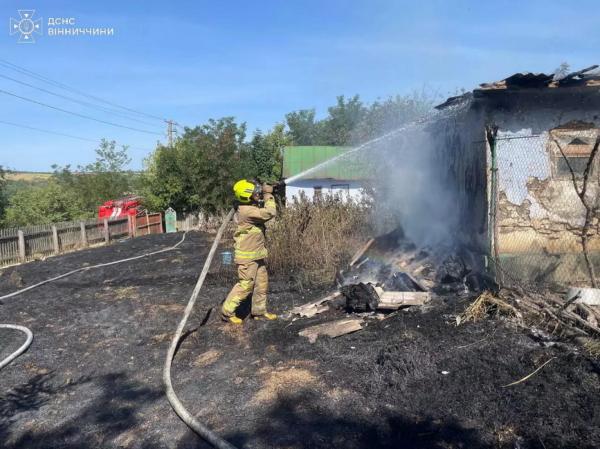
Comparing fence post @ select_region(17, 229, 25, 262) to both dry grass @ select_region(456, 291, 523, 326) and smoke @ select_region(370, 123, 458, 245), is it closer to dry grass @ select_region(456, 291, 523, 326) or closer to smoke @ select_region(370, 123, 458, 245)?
smoke @ select_region(370, 123, 458, 245)

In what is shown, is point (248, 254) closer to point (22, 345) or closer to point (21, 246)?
point (22, 345)

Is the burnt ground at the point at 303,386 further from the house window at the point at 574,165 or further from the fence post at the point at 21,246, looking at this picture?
the fence post at the point at 21,246

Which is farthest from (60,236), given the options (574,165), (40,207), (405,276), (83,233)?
(574,165)

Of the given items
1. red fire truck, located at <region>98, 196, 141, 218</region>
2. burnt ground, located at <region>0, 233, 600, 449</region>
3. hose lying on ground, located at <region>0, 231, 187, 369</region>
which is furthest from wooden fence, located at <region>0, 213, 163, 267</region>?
burnt ground, located at <region>0, 233, 600, 449</region>

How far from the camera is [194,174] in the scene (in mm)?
25141

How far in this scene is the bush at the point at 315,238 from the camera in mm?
9039

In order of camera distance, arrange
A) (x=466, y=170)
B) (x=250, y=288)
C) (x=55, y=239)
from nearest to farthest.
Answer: (x=250, y=288), (x=466, y=170), (x=55, y=239)

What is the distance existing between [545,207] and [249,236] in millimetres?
4584

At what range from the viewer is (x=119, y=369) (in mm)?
5297

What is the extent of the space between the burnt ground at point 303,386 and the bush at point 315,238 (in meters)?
2.17

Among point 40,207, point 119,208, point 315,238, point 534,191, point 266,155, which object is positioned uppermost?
point 266,155

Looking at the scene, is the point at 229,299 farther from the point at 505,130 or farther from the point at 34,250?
the point at 34,250

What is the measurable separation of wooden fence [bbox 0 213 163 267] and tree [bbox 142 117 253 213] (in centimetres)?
203

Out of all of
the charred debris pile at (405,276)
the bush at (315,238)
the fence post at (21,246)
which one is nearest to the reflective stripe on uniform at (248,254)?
the charred debris pile at (405,276)
